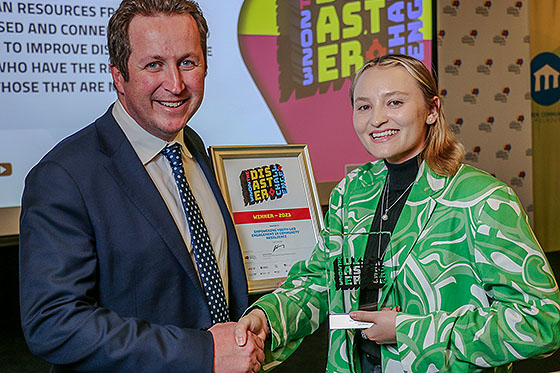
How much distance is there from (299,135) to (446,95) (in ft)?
7.09

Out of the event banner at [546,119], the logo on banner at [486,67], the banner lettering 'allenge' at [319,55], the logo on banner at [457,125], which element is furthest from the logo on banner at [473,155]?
the banner lettering 'allenge' at [319,55]

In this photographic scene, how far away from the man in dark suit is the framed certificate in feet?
2.46

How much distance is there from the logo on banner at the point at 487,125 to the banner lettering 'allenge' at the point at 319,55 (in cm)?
184

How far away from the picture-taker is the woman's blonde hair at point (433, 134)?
1.64m

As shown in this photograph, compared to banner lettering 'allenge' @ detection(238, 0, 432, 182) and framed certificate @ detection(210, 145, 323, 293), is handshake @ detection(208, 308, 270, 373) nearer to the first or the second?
framed certificate @ detection(210, 145, 323, 293)

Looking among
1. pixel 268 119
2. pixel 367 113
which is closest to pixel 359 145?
pixel 268 119

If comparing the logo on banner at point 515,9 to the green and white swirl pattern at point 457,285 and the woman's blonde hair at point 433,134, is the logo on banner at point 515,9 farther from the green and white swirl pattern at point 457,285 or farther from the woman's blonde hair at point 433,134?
the green and white swirl pattern at point 457,285

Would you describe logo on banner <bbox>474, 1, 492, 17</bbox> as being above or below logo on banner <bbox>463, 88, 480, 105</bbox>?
above

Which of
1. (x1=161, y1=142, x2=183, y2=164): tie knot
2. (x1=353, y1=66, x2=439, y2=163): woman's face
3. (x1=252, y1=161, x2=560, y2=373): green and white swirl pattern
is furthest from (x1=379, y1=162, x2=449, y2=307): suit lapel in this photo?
(x1=161, y1=142, x2=183, y2=164): tie knot

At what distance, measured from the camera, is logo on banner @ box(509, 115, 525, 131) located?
5.64m

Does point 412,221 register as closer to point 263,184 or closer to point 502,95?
point 263,184

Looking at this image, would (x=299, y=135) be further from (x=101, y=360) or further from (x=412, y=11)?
(x=101, y=360)

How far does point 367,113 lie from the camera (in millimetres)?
1702

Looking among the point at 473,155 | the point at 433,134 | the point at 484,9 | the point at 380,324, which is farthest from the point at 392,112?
the point at 484,9
